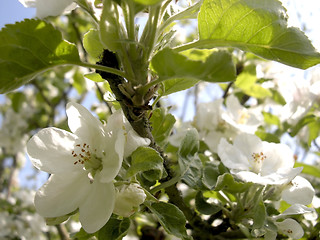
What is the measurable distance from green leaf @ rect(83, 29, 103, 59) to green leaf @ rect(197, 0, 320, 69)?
273mm

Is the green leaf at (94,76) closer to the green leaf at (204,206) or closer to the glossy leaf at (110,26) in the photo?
the glossy leaf at (110,26)

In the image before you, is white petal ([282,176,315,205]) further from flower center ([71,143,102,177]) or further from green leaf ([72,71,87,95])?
green leaf ([72,71,87,95])

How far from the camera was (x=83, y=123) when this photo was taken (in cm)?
86

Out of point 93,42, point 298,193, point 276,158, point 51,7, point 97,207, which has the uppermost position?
point 51,7

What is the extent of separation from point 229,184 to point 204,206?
5.8 inches

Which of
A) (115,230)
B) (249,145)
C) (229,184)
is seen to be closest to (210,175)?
(229,184)

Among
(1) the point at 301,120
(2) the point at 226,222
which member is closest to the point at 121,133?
(2) the point at 226,222

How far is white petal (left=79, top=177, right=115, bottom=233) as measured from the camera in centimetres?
76

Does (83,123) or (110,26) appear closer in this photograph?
(110,26)

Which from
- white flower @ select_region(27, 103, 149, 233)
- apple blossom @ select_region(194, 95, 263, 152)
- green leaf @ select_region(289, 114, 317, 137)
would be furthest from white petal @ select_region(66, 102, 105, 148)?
green leaf @ select_region(289, 114, 317, 137)

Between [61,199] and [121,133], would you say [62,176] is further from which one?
[121,133]

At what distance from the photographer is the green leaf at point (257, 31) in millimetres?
761

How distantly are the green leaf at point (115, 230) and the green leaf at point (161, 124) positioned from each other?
263 mm

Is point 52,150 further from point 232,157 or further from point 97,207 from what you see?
point 232,157
